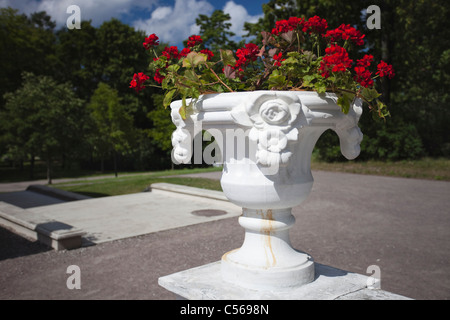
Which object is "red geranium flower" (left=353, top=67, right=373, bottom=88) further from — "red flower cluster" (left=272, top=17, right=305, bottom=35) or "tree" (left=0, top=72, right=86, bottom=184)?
"tree" (left=0, top=72, right=86, bottom=184)

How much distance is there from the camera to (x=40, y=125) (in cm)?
1705

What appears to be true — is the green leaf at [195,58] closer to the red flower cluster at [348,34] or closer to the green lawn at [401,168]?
the red flower cluster at [348,34]

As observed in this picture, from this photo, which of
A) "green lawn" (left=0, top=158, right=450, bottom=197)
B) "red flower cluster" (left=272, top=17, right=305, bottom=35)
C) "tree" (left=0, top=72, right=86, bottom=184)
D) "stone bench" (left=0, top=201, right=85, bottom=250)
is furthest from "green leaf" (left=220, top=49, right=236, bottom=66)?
"tree" (left=0, top=72, right=86, bottom=184)

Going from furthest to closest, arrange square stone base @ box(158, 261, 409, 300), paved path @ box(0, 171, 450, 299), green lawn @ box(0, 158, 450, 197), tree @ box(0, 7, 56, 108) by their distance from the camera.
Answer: tree @ box(0, 7, 56, 108) → green lawn @ box(0, 158, 450, 197) → paved path @ box(0, 171, 450, 299) → square stone base @ box(158, 261, 409, 300)

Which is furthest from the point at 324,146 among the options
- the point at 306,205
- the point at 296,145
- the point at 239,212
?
the point at 296,145

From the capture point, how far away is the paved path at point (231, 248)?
14.3 ft

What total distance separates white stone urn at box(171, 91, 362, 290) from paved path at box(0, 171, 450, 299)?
209cm

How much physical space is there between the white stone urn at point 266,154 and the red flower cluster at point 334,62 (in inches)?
5.8

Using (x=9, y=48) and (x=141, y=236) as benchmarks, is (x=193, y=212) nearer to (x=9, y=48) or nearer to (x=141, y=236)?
(x=141, y=236)

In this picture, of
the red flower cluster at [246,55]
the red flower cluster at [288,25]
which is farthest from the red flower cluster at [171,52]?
the red flower cluster at [288,25]

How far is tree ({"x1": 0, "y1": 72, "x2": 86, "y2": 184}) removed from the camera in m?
16.7

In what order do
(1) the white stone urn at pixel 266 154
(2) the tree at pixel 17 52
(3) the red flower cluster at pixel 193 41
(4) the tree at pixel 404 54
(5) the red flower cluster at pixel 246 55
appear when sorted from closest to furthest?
(1) the white stone urn at pixel 266 154, (5) the red flower cluster at pixel 246 55, (3) the red flower cluster at pixel 193 41, (4) the tree at pixel 404 54, (2) the tree at pixel 17 52

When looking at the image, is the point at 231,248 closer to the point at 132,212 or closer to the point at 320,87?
the point at 132,212

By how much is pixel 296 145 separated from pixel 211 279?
1036 millimetres
